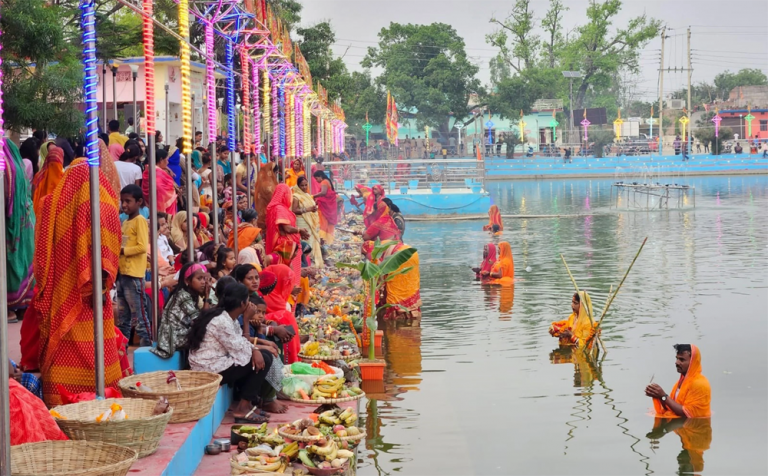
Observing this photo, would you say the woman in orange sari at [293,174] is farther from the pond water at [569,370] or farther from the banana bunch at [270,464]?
the banana bunch at [270,464]

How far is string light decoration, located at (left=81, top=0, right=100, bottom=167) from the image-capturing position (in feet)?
17.7

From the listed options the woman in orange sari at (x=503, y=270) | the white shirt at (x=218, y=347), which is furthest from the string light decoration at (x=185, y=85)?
the woman in orange sari at (x=503, y=270)

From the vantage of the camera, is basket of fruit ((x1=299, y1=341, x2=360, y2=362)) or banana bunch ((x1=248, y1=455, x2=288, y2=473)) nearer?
banana bunch ((x1=248, y1=455, x2=288, y2=473))

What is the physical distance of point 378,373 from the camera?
10250 mm

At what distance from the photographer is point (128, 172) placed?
967 cm

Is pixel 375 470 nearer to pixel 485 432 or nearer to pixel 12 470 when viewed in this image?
pixel 485 432

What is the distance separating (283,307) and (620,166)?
5011cm

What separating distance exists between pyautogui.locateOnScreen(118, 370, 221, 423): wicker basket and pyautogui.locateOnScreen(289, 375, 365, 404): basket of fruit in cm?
139

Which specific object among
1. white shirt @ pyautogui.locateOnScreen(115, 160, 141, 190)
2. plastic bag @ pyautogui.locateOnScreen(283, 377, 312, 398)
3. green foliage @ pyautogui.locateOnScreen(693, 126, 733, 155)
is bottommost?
plastic bag @ pyautogui.locateOnScreen(283, 377, 312, 398)

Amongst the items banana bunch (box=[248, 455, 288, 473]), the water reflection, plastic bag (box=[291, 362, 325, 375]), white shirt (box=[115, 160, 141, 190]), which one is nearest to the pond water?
the water reflection

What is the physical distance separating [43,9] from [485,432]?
649 cm

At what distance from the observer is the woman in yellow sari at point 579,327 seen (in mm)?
11812

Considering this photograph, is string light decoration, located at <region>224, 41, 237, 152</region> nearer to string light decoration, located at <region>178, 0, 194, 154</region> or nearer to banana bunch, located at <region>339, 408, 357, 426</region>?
string light decoration, located at <region>178, 0, 194, 154</region>

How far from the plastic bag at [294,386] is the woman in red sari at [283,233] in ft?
10.9
